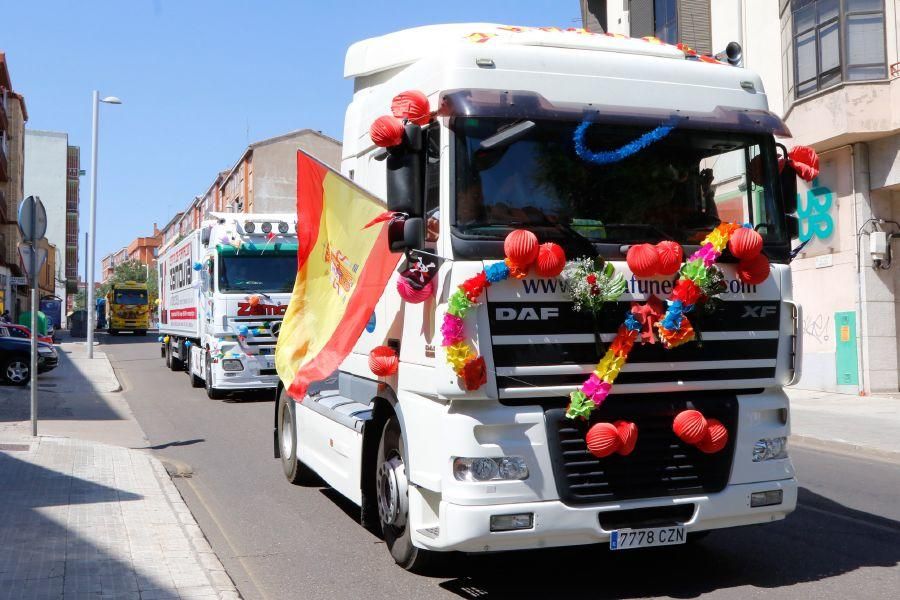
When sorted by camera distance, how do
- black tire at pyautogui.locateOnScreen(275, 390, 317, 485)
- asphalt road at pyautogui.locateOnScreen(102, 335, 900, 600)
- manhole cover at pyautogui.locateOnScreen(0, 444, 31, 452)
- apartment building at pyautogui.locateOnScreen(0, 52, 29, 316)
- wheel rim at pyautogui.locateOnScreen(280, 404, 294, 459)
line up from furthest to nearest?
apartment building at pyautogui.locateOnScreen(0, 52, 29, 316) → manhole cover at pyautogui.locateOnScreen(0, 444, 31, 452) → wheel rim at pyautogui.locateOnScreen(280, 404, 294, 459) → black tire at pyautogui.locateOnScreen(275, 390, 317, 485) → asphalt road at pyautogui.locateOnScreen(102, 335, 900, 600)

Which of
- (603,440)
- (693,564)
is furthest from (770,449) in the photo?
(603,440)

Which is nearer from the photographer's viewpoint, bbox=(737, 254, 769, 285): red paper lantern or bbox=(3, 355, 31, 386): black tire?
bbox=(737, 254, 769, 285): red paper lantern

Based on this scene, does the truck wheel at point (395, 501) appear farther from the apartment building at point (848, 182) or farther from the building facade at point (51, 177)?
the building facade at point (51, 177)

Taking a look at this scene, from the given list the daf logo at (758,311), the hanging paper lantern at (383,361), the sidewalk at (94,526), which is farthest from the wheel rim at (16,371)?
the daf logo at (758,311)

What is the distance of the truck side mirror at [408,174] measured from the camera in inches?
215

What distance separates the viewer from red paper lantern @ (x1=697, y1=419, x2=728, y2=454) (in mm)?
5477

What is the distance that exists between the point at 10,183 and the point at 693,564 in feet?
215

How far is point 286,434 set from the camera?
936 centimetres

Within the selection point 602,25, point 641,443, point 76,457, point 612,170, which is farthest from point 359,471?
point 602,25

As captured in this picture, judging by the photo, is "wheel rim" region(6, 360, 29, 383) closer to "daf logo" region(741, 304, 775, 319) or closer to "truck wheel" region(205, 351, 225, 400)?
"truck wheel" region(205, 351, 225, 400)

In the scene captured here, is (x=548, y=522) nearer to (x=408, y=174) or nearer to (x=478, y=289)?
(x=478, y=289)

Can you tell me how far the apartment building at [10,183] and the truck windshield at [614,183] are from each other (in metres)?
49.2

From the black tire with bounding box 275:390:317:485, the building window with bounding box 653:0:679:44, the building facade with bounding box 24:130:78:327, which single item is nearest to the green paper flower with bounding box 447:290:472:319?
the black tire with bounding box 275:390:317:485

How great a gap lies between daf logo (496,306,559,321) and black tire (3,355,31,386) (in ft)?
56.2
